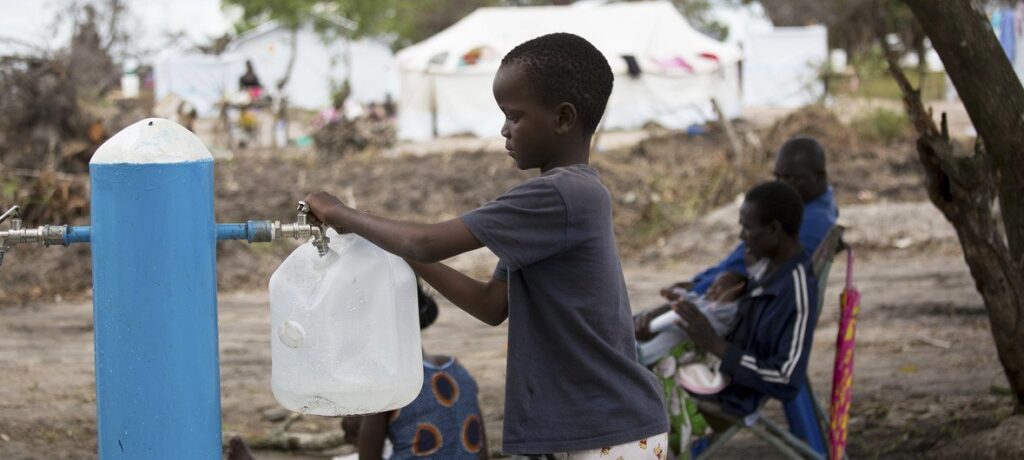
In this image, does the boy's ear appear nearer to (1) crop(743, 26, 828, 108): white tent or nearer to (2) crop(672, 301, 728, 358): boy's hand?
(2) crop(672, 301, 728, 358): boy's hand

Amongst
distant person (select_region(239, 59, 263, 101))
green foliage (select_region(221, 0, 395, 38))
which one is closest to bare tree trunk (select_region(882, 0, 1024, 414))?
distant person (select_region(239, 59, 263, 101))

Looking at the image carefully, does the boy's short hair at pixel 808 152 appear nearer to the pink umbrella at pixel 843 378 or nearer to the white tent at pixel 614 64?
the pink umbrella at pixel 843 378

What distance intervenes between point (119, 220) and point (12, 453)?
3171mm

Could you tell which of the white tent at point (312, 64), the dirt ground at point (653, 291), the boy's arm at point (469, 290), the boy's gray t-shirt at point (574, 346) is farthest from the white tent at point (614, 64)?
the boy's gray t-shirt at point (574, 346)

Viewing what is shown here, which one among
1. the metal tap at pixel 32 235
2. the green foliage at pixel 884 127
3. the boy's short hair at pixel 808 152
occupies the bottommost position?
the green foliage at pixel 884 127

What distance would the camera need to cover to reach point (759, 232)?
4.30 m

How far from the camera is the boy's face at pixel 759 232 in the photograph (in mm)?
4301

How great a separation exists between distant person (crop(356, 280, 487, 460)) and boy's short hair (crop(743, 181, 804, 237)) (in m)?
1.26

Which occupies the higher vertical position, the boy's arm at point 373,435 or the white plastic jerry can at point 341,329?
the white plastic jerry can at point 341,329

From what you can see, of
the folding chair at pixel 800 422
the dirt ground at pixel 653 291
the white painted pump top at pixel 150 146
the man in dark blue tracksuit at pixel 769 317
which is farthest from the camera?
the dirt ground at pixel 653 291

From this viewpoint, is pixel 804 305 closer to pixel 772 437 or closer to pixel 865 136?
pixel 772 437

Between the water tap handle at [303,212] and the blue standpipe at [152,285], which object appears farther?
the water tap handle at [303,212]

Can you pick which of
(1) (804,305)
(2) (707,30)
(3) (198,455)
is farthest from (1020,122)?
(2) (707,30)

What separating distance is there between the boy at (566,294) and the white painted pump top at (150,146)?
1.53 ft
